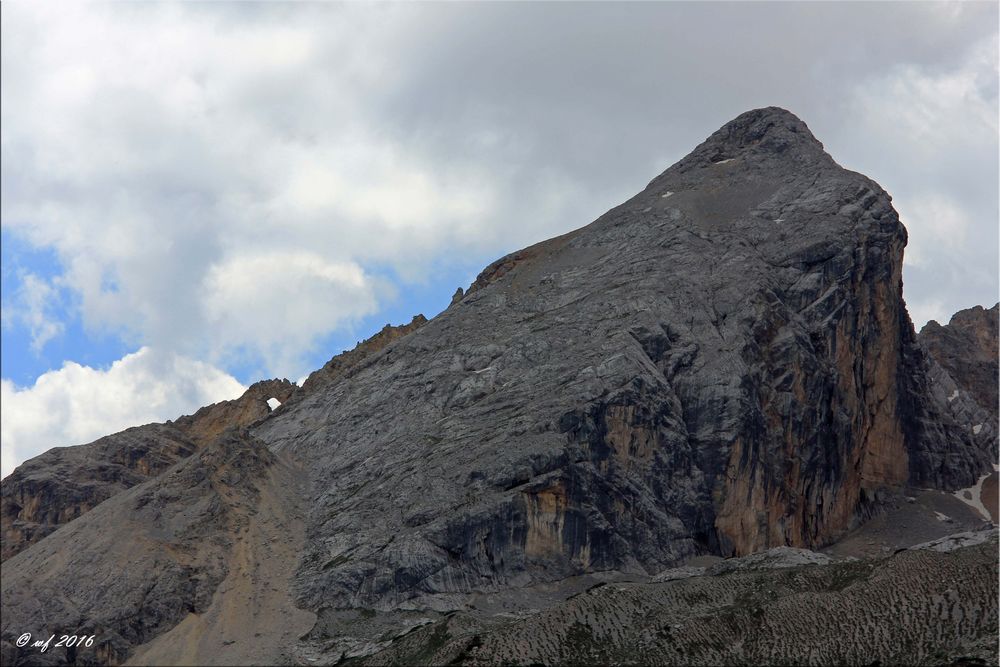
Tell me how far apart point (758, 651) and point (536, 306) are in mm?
69197

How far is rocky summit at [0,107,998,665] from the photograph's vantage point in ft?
333

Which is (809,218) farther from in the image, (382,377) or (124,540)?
(124,540)

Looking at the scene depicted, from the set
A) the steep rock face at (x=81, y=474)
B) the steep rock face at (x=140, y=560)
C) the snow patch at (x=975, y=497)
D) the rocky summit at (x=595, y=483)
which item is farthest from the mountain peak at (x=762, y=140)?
the steep rock face at (x=140, y=560)

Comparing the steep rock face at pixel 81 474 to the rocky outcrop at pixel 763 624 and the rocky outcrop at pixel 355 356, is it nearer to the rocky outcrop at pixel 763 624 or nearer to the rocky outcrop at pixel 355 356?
the rocky outcrop at pixel 355 356

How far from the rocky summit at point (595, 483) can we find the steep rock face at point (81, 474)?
446mm

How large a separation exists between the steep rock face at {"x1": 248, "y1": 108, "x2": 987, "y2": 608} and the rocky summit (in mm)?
372

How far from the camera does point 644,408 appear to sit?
129500 mm

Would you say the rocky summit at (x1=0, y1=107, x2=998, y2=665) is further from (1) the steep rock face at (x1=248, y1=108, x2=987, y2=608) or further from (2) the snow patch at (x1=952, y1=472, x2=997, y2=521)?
(2) the snow patch at (x1=952, y1=472, x2=997, y2=521)

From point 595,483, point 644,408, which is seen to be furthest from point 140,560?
point 644,408

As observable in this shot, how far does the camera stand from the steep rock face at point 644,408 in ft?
388

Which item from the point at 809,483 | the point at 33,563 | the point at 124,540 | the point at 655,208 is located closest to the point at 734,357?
the point at 809,483

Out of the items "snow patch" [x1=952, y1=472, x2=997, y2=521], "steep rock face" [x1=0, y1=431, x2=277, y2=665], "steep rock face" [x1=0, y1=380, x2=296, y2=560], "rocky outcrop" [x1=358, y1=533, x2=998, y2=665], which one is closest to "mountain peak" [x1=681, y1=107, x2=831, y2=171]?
"snow patch" [x1=952, y1=472, x2=997, y2=521]

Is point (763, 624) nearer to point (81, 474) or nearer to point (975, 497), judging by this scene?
point (975, 497)

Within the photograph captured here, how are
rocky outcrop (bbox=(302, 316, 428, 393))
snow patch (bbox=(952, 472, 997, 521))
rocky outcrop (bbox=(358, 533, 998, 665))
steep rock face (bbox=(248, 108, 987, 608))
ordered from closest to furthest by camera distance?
rocky outcrop (bbox=(358, 533, 998, 665))
steep rock face (bbox=(248, 108, 987, 608))
snow patch (bbox=(952, 472, 997, 521))
rocky outcrop (bbox=(302, 316, 428, 393))
